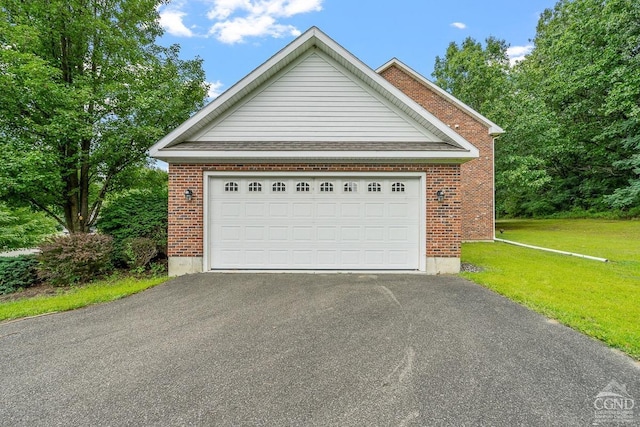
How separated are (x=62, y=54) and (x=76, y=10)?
52.8 inches

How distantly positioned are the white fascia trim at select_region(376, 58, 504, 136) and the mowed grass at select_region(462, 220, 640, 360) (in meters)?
5.58

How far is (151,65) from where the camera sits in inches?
376

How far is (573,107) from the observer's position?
70.1 ft

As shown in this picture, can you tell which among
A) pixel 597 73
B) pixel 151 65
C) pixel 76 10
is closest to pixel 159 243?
pixel 151 65

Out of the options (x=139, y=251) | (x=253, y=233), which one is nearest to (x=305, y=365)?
(x=253, y=233)

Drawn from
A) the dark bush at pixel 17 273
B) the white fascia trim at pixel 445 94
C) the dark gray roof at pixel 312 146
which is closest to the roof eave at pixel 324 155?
the dark gray roof at pixel 312 146

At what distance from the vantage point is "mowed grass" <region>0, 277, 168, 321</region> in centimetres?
501

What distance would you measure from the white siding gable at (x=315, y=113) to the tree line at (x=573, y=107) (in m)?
12.3

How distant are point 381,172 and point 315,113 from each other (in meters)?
2.32

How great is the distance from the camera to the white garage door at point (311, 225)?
718 cm

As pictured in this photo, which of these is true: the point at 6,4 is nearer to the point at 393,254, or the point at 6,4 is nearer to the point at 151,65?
the point at 151,65

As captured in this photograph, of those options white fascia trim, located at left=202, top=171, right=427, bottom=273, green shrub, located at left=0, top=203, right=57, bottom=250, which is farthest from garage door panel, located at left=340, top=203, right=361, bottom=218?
green shrub, located at left=0, top=203, right=57, bottom=250

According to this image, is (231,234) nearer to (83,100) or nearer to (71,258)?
(71,258)

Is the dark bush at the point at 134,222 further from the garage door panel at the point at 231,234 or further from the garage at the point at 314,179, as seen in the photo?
the garage door panel at the point at 231,234
